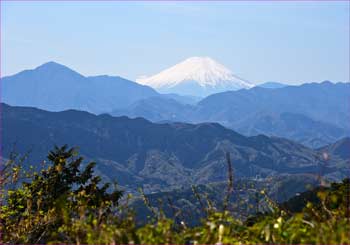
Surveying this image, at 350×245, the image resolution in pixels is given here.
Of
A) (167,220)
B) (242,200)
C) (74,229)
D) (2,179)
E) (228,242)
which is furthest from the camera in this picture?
(2,179)

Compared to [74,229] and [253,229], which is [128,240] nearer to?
[74,229]

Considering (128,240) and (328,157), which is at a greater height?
(328,157)

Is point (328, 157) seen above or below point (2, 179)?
above

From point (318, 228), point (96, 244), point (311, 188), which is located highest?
point (311, 188)

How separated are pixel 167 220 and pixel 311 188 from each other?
1.47m

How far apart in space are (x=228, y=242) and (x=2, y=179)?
23.2 feet

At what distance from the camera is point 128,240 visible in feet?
17.9

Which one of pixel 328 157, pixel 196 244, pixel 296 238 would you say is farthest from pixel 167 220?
pixel 328 157

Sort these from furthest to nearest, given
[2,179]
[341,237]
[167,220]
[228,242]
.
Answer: [2,179]
[167,220]
[228,242]
[341,237]

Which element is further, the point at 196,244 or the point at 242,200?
the point at 242,200

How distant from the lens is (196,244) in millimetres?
5695

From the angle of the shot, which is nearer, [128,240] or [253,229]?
[128,240]

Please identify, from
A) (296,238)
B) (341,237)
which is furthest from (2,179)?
(341,237)

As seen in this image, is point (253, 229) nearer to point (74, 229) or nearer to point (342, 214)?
point (342, 214)
